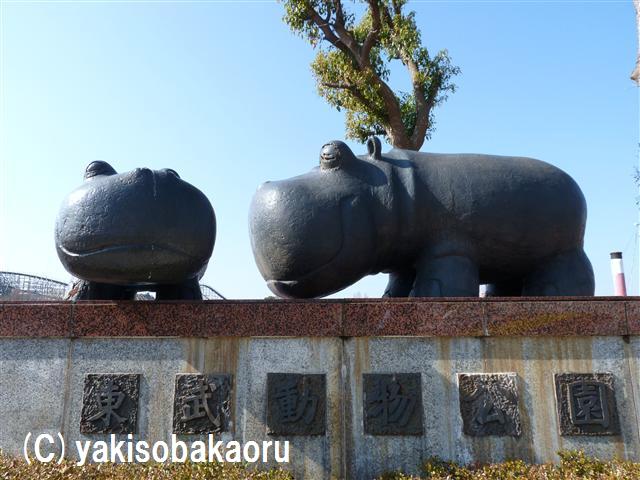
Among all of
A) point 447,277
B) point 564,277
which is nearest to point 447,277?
point 447,277

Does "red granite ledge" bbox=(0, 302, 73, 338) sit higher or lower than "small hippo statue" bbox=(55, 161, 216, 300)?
lower

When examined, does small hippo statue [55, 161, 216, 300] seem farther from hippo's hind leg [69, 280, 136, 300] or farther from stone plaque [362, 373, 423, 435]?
stone plaque [362, 373, 423, 435]

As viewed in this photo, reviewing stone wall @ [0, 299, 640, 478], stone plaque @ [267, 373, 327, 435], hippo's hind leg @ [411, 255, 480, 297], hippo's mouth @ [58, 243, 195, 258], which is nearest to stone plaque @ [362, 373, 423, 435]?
stone wall @ [0, 299, 640, 478]

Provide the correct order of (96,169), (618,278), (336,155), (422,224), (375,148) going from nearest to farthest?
(96,169)
(422,224)
(336,155)
(375,148)
(618,278)

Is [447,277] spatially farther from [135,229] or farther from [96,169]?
[96,169]

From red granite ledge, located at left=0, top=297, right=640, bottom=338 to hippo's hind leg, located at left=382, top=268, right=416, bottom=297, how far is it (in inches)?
42.3

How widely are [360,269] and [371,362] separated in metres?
0.88

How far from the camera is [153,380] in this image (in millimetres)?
4332

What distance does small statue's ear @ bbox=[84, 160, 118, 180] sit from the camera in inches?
182

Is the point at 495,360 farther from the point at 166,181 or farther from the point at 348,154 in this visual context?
the point at 166,181

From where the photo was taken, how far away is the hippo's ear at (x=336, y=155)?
501 cm

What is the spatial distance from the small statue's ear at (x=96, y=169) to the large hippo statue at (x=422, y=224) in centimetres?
124

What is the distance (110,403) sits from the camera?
428cm

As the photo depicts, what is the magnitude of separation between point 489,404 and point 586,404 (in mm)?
694
